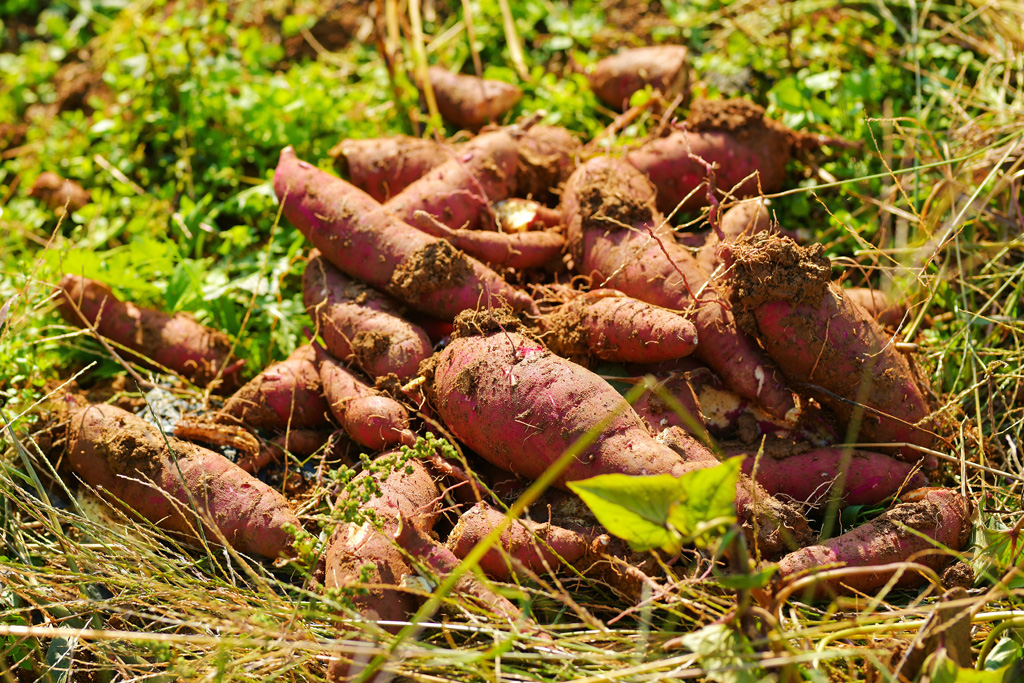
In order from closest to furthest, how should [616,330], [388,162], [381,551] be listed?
[381,551], [616,330], [388,162]

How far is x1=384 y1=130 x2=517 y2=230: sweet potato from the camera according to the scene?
2781 mm

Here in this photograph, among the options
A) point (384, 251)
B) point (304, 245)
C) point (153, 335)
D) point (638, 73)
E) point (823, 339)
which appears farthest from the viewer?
point (638, 73)

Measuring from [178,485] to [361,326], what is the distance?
802 mm

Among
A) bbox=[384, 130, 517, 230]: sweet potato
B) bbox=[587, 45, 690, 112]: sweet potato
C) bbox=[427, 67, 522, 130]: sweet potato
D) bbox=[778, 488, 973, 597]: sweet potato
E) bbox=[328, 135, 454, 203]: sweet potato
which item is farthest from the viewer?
bbox=[427, 67, 522, 130]: sweet potato

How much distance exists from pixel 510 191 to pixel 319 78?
5.35 ft

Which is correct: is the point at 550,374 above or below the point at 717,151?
below

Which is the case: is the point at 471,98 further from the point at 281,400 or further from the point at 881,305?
the point at 881,305

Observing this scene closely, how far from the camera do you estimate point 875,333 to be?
2314 millimetres

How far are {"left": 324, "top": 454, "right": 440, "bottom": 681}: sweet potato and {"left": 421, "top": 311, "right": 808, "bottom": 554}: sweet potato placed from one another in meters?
0.25

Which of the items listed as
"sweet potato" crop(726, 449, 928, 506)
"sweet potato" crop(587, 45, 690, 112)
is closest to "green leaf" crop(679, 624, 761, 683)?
"sweet potato" crop(726, 449, 928, 506)

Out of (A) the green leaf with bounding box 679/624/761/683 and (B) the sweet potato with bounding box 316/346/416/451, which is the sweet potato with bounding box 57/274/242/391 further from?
(A) the green leaf with bounding box 679/624/761/683

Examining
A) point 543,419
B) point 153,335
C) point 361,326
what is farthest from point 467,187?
point 153,335

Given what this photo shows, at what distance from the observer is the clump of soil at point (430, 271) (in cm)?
249

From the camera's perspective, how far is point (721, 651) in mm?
1512
